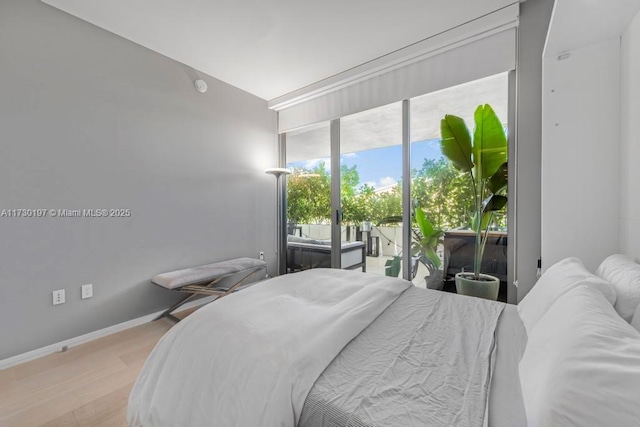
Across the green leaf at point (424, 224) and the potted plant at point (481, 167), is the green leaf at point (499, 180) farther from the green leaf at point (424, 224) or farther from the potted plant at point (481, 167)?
the green leaf at point (424, 224)

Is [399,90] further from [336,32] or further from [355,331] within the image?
[355,331]

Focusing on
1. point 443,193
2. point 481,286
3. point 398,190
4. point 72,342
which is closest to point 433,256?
point 481,286

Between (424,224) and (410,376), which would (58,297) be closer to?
(410,376)

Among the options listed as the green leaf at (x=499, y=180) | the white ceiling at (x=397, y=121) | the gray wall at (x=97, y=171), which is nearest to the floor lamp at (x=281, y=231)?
the white ceiling at (x=397, y=121)

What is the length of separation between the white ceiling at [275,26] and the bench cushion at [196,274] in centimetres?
218

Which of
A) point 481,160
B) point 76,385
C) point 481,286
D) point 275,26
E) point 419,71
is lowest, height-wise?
point 76,385

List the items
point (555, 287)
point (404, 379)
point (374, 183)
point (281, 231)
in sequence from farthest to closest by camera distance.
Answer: point (281, 231) < point (374, 183) < point (555, 287) < point (404, 379)

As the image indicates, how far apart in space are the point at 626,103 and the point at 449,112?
1.26 m

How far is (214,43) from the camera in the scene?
8.39ft

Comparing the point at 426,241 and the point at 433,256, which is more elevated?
the point at 426,241

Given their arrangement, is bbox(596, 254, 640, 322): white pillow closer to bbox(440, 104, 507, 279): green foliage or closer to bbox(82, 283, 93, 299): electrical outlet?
bbox(440, 104, 507, 279): green foliage

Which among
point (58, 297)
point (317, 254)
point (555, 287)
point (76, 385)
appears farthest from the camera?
point (317, 254)

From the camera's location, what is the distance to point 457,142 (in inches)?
93.7

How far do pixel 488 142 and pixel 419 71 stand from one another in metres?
1.02
